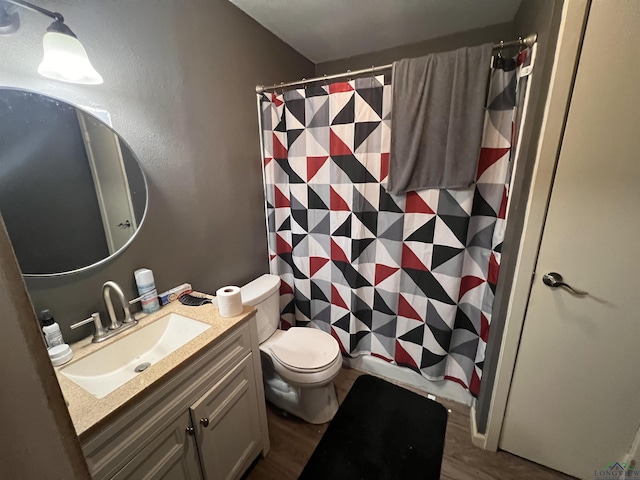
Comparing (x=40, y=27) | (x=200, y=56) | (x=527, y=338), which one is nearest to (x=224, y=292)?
(x=40, y=27)

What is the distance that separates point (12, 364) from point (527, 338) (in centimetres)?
156

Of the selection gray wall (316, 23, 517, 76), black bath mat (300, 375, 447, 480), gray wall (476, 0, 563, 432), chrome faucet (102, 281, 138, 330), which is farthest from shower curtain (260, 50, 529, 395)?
chrome faucet (102, 281, 138, 330)

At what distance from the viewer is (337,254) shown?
174 cm

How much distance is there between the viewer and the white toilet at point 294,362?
1.41m

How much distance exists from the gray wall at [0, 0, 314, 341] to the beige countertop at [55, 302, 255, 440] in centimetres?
14

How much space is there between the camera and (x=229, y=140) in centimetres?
154

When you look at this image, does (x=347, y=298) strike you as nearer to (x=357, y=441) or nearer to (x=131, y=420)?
(x=357, y=441)

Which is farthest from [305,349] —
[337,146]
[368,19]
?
[368,19]

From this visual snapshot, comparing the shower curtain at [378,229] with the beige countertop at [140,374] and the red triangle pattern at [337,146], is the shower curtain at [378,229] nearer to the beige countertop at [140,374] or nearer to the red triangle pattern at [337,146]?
the red triangle pattern at [337,146]

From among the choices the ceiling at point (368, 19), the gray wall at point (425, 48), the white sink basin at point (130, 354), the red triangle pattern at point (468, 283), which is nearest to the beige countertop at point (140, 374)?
the white sink basin at point (130, 354)

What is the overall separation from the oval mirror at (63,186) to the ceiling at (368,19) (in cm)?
108

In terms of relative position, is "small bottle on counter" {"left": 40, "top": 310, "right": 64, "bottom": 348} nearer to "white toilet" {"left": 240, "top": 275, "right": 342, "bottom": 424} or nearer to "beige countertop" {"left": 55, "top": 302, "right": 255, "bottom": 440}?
"beige countertop" {"left": 55, "top": 302, "right": 255, "bottom": 440}

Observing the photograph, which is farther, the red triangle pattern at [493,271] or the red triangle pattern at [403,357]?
the red triangle pattern at [403,357]

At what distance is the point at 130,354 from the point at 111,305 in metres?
0.21
